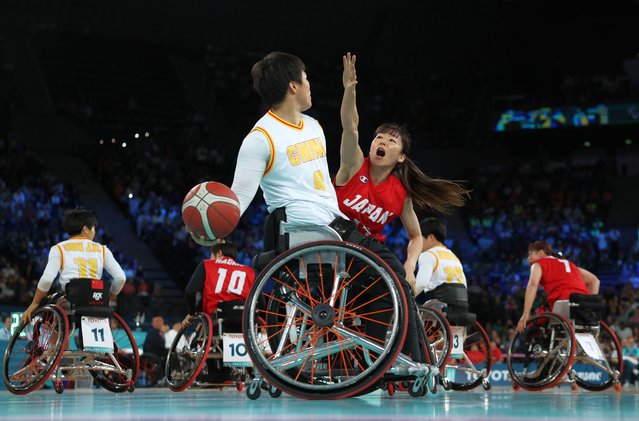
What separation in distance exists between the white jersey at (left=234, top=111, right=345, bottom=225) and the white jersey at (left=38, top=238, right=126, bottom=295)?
12.9 feet

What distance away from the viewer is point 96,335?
8.38m

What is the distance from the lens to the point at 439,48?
1340 inches

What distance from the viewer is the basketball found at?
4.46 meters

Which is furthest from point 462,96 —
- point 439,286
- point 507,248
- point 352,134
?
point 352,134

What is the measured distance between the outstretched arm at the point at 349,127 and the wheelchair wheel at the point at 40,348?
3.33 meters

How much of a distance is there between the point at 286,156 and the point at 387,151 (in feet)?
3.09

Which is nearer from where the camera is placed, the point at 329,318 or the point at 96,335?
the point at 329,318

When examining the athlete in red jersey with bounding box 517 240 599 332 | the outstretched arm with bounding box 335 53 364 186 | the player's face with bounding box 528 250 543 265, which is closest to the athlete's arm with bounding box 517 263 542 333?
the athlete in red jersey with bounding box 517 240 599 332

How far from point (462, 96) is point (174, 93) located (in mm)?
9824

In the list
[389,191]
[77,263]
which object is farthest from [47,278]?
[389,191]

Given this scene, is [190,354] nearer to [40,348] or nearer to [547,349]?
[40,348]

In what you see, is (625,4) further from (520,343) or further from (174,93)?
(520,343)

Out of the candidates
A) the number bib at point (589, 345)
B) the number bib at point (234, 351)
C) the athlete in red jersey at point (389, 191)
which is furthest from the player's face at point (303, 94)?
the number bib at point (589, 345)

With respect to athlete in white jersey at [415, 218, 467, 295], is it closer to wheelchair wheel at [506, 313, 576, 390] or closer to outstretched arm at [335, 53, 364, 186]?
wheelchair wheel at [506, 313, 576, 390]
